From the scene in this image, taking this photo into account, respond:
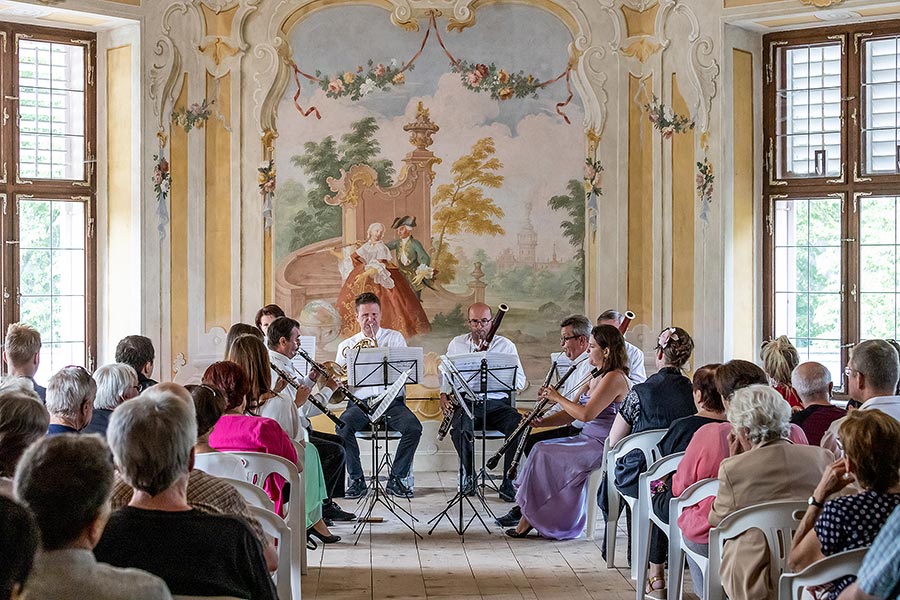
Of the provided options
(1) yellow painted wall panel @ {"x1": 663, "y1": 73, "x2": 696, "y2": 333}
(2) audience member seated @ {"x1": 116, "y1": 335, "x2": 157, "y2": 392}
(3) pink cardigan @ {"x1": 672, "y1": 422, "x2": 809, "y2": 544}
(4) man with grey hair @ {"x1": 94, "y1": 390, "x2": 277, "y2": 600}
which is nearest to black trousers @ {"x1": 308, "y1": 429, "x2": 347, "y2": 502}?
(2) audience member seated @ {"x1": 116, "y1": 335, "x2": 157, "y2": 392}

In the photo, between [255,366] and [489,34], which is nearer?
[255,366]

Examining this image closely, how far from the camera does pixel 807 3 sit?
284 inches

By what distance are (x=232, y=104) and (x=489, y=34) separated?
6.21 ft

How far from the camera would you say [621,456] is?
5.24m

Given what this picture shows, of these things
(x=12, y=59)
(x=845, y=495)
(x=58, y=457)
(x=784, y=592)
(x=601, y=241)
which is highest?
(x=12, y=59)

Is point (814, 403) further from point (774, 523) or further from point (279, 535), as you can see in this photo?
point (279, 535)

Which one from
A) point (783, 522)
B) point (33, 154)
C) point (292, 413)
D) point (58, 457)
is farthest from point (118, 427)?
point (33, 154)

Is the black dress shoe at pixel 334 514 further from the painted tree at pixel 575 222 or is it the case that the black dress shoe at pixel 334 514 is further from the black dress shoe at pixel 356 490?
the painted tree at pixel 575 222

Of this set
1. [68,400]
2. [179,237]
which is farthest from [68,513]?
[179,237]

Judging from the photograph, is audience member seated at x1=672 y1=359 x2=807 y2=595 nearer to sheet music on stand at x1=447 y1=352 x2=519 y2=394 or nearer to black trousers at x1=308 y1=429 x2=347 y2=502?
sheet music on stand at x1=447 y1=352 x2=519 y2=394

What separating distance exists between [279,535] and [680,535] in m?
1.59

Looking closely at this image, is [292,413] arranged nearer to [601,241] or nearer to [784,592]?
[784,592]

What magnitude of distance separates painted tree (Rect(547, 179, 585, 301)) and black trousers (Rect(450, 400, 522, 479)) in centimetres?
112

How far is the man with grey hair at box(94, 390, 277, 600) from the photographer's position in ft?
7.97
